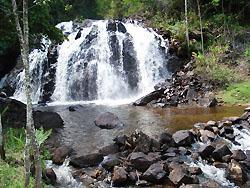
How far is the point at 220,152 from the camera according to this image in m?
13.4

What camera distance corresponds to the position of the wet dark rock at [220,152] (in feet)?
43.9

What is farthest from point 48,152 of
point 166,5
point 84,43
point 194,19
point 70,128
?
point 166,5

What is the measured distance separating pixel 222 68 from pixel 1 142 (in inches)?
726

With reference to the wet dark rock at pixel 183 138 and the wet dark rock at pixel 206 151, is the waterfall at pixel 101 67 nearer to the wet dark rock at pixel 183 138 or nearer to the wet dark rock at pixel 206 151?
the wet dark rock at pixel 183 138

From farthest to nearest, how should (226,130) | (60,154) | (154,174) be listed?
(226,130)
(60,154)
(154,174)

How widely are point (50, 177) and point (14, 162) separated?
1.09 m

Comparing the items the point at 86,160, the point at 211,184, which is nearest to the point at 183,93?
the point at 86,160

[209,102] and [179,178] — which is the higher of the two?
[209,102]

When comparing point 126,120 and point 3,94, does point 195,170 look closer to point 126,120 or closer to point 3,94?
point 126,120

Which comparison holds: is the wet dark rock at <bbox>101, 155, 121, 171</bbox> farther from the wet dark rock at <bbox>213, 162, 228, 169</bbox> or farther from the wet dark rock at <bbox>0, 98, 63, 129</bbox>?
the wet dark rock at <bbox>0, 98, 63, 129</bbox>

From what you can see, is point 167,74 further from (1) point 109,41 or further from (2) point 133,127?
(2) point 133,127

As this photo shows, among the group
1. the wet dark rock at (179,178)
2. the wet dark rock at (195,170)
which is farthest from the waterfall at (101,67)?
the wet dark rock at (179,178)

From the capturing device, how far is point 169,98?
81.1 ft

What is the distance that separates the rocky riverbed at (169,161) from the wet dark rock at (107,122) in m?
2.93
